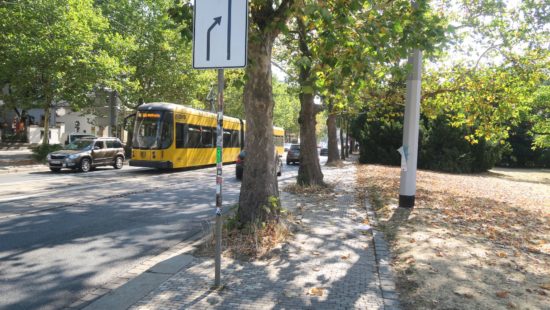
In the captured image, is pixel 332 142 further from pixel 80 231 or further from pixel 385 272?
pixel 385 272

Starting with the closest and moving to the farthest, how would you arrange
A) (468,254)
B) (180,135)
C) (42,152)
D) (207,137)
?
(468,254), (180,135), (42,152), (207,137)

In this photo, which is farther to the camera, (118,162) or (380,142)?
(380,142)

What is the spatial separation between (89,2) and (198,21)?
75.5 feet

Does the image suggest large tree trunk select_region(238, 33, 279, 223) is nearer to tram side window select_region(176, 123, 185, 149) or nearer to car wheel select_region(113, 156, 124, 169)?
tram side window select_region(176, 123, 185, 149)

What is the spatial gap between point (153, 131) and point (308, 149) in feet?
28.2

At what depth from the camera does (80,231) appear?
7340 millimetres

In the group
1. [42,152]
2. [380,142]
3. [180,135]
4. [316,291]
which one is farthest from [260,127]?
[380,142]

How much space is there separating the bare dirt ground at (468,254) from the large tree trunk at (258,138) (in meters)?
2.23

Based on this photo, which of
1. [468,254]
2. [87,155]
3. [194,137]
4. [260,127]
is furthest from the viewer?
[194,137]

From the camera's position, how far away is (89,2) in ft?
79.3

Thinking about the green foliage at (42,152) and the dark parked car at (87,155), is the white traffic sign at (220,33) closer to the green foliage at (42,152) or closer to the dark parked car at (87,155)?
the dark parked car at (87,155)

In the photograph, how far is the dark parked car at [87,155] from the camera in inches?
725

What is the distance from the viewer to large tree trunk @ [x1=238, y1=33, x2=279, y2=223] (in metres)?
6.90

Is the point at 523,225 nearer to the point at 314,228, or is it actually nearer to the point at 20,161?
the point at 314,228
